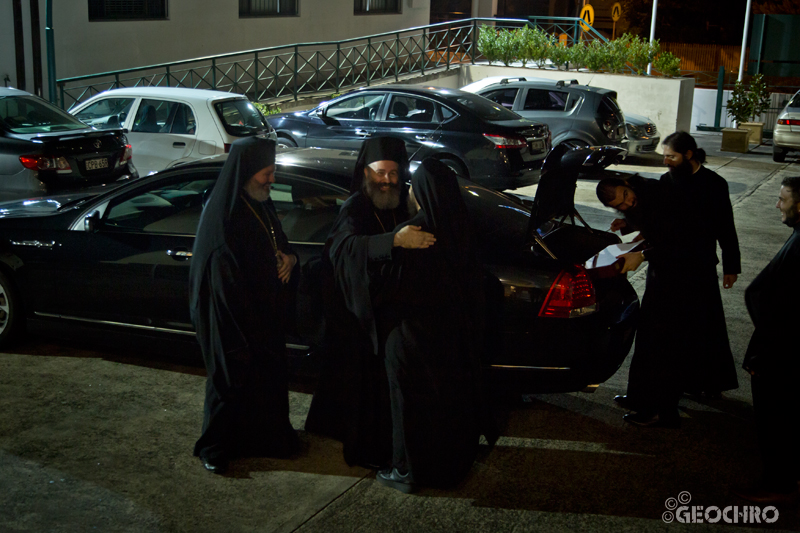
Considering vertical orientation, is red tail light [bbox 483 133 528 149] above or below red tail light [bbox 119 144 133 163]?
above

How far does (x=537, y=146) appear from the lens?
37.8ft

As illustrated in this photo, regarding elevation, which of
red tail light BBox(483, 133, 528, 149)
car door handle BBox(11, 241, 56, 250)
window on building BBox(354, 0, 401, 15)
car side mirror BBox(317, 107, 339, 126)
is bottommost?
car door handle BBox(11, 241, 56, 250)

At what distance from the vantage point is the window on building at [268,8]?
62.3 ft

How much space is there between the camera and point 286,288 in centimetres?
435

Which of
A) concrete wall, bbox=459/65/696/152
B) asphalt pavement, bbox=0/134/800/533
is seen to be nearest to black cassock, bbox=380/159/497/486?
asphalt pavement, bbox=0/134/800/533

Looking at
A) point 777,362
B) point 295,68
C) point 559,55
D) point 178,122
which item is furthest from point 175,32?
point 777,362

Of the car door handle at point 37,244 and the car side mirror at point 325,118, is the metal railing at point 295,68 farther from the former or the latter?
the car door handle at point 37,244

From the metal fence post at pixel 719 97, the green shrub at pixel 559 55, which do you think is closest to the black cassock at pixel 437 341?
the green shrub at pixel 559 55

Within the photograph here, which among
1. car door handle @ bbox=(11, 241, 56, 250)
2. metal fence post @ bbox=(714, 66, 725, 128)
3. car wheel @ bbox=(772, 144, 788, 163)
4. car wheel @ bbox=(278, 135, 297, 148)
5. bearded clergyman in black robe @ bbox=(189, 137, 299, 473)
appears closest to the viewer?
bearded clergyman in black robe @ bbox=(189, 137, 299, 473)

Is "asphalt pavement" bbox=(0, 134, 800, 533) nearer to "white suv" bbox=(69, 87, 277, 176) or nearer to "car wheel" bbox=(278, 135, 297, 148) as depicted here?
"white suv" bbox=(69, 87, 277, 176)

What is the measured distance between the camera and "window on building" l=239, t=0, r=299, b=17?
19000 millimetres

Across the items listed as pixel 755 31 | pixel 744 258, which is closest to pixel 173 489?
pixel 744 258

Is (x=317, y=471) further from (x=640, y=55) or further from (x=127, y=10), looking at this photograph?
(x=640, y=55)

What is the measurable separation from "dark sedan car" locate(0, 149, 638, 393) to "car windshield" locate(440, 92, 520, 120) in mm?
6024
